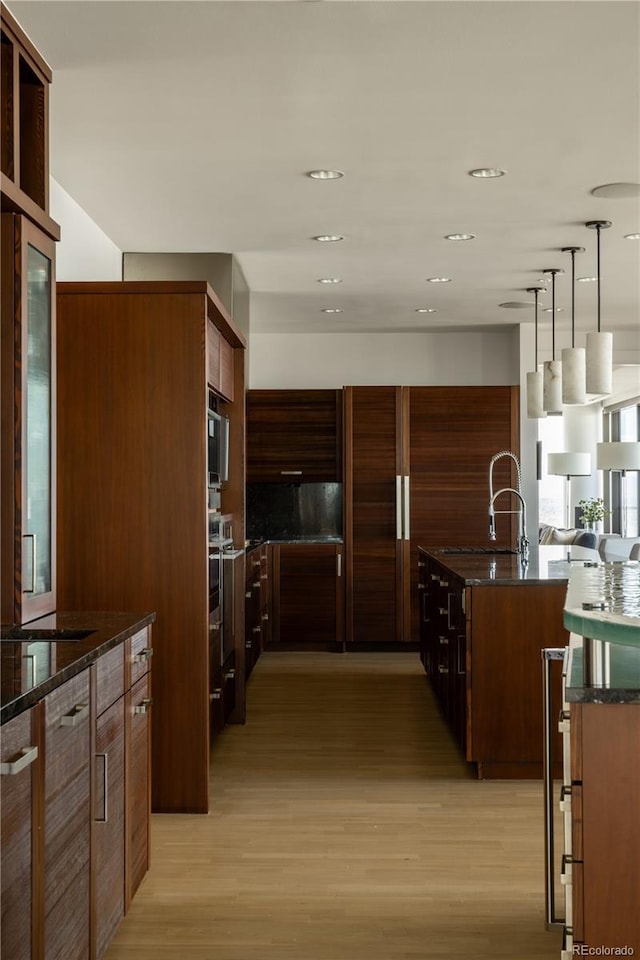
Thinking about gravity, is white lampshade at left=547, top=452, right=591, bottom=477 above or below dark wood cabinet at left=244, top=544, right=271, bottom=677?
above

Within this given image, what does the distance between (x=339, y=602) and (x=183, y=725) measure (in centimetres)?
428

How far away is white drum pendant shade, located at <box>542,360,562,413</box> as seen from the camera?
6.04 meters

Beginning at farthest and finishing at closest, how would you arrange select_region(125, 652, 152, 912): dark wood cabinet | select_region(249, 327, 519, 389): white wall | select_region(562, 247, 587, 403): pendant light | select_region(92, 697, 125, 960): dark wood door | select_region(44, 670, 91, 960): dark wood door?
select_region(249, 327, 519, 389): white wall → select_region(562, 247, 587, 403): pendant light → select_region(125, 652, 152, 912): dark wood cabinet → select_region(92, 697, 125, 960): dark wood door → select_region(44, 670, 91, 960): dark wood door

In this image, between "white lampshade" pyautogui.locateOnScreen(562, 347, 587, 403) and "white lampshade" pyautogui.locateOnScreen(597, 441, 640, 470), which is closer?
"white lampshade" pyautogui.locateOnScreen(562, 347, 587, 403)

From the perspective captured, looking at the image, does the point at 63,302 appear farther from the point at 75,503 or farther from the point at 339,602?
the point at 339,602

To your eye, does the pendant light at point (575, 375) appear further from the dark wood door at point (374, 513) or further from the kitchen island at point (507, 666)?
the dark wood door at point (374, 513)

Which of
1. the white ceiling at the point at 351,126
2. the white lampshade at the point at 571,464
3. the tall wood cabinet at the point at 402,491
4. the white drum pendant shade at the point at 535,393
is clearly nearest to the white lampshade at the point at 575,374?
the white ceiling at the point at 351,126

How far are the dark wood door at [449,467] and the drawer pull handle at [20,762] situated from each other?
20.7 feet

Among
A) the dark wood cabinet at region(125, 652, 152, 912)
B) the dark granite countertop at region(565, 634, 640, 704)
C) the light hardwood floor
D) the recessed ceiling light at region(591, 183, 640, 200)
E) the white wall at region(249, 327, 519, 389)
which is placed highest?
the recessed ceiling light at region(591, 183, 640, 200)

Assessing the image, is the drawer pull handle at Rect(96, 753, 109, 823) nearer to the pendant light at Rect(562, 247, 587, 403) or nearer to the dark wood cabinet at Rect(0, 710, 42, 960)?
the dark wood cabinet at Rect(0, 710, 42, 960)

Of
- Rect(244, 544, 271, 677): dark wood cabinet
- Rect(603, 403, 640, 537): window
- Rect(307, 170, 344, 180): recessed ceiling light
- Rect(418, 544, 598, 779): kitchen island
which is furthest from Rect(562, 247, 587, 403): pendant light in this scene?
Rect(603, 403, 640, 537): window

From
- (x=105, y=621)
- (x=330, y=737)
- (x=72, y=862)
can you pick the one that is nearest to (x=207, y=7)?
(x=105, y=621)

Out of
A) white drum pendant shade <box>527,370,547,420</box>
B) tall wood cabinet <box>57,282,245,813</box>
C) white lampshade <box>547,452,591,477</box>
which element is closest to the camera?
tall wood cabinet <box>57,282,245,813</box>

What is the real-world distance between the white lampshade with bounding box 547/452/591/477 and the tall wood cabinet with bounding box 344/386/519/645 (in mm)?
1326
